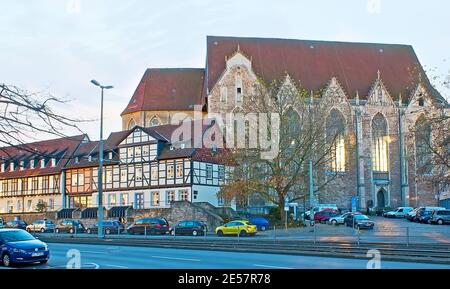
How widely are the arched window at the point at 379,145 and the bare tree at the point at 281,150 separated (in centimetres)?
3036

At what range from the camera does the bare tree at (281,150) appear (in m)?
46.8

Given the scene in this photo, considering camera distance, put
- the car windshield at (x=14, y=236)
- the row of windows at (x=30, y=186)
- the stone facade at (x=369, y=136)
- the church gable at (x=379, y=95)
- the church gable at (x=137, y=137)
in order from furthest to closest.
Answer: the church gable at (x=379, y=95)
the stone facade at (x=369, y=136)
the row of windows at (x=30, y=186)
the church gable at (x=137, y=137)
the car windshield at (x=14, y=236)

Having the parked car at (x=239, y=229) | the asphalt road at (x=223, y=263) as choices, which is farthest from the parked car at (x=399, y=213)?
the asphalt road at (x=223, y=263)

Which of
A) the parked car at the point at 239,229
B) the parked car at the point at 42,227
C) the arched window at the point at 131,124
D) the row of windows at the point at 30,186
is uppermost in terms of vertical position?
the arched window at the point at 131,124

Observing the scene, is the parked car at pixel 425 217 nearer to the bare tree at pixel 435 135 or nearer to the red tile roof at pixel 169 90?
A: the bare tree at pixel 435 135

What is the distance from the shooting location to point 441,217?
49312 millimetres

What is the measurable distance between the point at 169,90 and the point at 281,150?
1470 inches

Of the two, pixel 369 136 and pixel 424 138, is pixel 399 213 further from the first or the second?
pixel 424 138

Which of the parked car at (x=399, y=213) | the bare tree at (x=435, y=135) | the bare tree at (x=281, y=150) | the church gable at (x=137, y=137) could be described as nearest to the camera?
the bare tree at (x=435, y=135)

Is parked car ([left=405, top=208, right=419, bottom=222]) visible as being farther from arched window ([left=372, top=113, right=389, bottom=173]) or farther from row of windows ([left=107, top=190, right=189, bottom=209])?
row of windows ([left=107, top=190, right=189, bottom=209])

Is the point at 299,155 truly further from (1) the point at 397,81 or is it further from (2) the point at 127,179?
(1) the point at 397,81

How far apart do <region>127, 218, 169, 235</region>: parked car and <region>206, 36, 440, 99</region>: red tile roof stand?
35.5 meters

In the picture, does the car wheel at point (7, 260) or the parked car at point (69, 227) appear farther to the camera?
the parked car at point (69, 227)

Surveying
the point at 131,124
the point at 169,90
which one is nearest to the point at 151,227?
the point at 131,124
